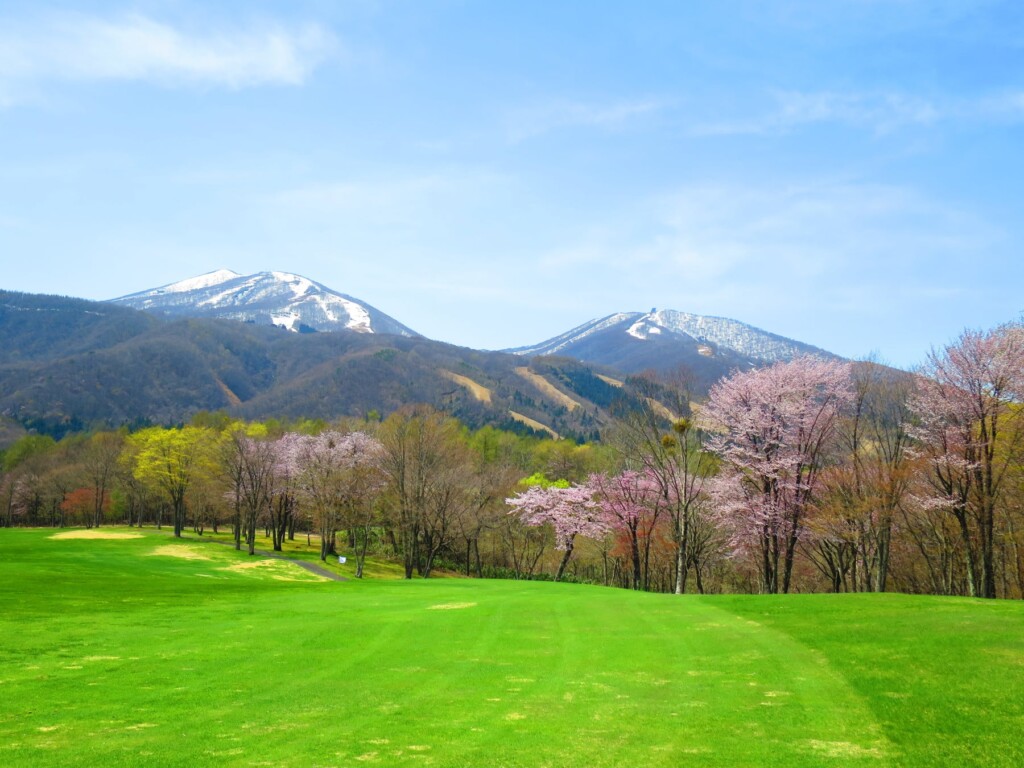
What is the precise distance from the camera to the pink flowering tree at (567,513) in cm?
6119

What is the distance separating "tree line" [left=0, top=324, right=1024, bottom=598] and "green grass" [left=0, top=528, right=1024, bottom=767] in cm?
1540

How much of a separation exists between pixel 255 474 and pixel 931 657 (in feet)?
231

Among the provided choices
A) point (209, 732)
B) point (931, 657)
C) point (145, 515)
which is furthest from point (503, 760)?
point (145, 515)

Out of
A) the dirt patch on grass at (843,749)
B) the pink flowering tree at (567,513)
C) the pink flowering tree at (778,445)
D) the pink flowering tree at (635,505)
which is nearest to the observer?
the dirt patch on grass at (843,749)

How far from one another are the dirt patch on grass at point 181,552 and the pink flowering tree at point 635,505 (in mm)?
37598

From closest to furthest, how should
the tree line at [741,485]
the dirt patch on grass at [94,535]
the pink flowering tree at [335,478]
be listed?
the tree line at [741,485]
the pink flowering tree at [335,478]
the dirt patch on grass at [94,535]

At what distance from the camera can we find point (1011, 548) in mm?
42312

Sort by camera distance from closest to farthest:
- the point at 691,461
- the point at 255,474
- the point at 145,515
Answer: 1. the point at 691,461
2. the point at 255,474
3. the point at 145,515

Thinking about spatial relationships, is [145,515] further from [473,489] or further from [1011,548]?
[1011,548]

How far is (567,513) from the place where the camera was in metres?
63.0

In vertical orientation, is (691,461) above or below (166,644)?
above

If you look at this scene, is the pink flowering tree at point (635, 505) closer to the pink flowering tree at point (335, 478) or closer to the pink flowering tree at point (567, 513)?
the pink flowering tree at point (567, 513)

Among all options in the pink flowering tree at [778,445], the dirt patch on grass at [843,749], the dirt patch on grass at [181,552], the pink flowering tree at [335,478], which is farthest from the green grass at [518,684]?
the pink flowering tree at [335,478]

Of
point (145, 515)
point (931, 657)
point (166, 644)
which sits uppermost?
point (931, 657)
